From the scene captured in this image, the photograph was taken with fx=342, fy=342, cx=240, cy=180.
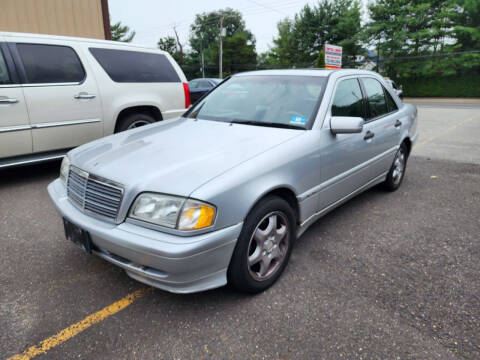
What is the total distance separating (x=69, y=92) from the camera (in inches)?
184

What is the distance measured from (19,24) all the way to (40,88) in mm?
5405

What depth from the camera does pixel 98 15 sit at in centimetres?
950

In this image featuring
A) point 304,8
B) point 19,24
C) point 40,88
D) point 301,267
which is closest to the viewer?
point 301,267

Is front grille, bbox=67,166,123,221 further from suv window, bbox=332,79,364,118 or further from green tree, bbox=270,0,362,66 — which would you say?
green tree, bbox=270,0,362,66

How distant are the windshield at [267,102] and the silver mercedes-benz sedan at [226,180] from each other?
0.01m

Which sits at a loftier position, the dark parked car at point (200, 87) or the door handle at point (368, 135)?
the dark parked car at point (200, 87)

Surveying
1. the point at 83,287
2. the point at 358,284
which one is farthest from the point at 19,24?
the point at 358,284

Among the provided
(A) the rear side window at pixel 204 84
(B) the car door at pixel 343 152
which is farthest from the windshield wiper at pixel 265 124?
(A) the rear side window at pixel 204 84

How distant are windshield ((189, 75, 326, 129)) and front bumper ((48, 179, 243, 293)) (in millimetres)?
1248

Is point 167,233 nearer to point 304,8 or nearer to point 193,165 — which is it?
point 193,165

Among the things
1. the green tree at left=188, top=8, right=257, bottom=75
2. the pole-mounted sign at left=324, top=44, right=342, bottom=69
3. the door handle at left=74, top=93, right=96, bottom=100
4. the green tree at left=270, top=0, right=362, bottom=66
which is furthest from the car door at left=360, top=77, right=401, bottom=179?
the green tree at left=188, top=8, right=257, bottom=75

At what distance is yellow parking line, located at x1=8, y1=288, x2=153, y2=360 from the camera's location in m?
1.92

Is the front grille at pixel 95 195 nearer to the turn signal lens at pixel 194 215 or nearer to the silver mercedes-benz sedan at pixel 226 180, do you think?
the silver mercedes-benz sedan at pixel 226 180

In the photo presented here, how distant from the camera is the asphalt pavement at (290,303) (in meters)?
1.97
